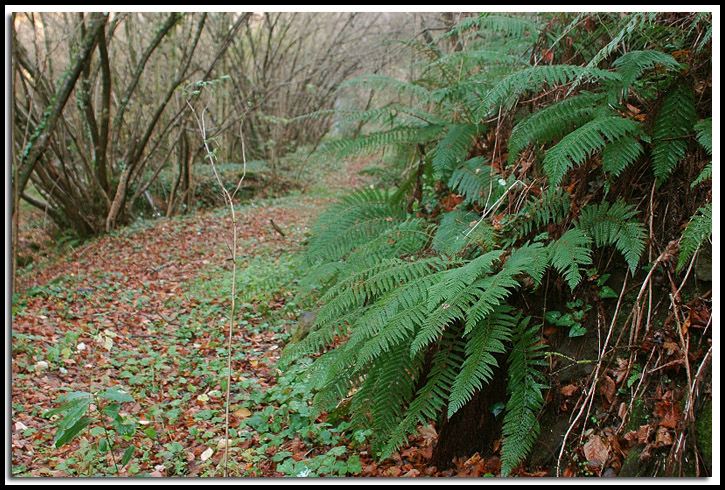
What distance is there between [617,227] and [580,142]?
363mm

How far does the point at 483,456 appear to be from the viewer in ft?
6.03

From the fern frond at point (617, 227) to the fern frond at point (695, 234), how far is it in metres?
0.14

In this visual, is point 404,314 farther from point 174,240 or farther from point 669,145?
point 174,240

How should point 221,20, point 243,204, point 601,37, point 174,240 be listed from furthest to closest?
point 243,204, point 221,20, point 174,240, point 601,37

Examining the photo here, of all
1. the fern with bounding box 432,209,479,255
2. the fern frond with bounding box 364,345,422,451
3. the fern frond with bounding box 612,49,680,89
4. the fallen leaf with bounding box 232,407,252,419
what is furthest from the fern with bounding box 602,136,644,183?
the fallen leaf with bounding box 232,407,252,419

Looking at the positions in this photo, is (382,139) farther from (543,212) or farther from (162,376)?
(162,376)

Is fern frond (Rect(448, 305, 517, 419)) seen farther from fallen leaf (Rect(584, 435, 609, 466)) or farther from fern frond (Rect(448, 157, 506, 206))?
fern frond (Rect(448, 157, 506, 206))

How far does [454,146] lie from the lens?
8.46ft

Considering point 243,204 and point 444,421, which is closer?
point 444,421

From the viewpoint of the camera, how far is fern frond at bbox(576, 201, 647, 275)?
5.74ft

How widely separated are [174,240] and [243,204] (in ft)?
10.2

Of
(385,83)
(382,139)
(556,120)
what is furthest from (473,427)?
(385,83)

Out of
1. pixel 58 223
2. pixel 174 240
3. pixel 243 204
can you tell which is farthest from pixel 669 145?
pixel 243 204

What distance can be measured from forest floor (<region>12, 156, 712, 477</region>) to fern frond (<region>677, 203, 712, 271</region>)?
1.60 ft
